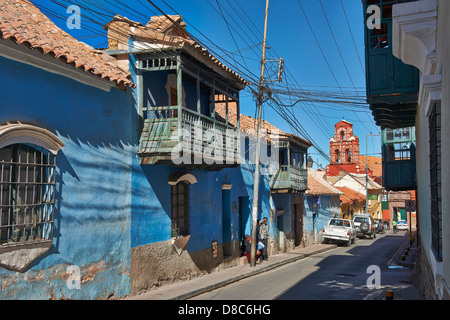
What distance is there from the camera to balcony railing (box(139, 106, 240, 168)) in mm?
10922

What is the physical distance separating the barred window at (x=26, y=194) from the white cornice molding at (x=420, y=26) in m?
6.32

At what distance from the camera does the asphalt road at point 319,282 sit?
1065cm

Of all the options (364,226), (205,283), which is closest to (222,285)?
(205,283)

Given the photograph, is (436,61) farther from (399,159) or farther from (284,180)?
(284,180)

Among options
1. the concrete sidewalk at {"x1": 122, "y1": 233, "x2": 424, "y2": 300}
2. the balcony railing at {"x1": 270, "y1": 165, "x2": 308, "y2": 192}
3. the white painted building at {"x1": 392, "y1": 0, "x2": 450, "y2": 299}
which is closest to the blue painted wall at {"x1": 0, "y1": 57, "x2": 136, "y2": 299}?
the concrete sidewalk at {"x1": 122, "y1": 233, "x2": 424, "y2": 300}

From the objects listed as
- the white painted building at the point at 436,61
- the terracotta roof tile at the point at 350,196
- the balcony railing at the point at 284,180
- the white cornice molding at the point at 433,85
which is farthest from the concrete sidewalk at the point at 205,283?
the terracotta roof tile at the point at 350,196

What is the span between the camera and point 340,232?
28609 millimetres

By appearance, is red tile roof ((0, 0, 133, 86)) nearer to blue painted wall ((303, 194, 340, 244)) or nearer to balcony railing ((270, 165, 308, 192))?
balcony railing ((270, 165, 308, 192))

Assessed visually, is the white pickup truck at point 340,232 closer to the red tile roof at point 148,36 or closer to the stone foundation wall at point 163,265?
the stone foundation wall at point 163,265

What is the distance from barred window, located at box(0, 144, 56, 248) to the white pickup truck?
23398 millimetres

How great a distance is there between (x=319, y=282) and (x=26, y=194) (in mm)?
8679

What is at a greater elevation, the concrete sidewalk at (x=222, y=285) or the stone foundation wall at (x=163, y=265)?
the stone foundation wall at (x=163, y=265)

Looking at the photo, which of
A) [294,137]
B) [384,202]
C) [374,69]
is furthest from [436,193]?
[384,202]
